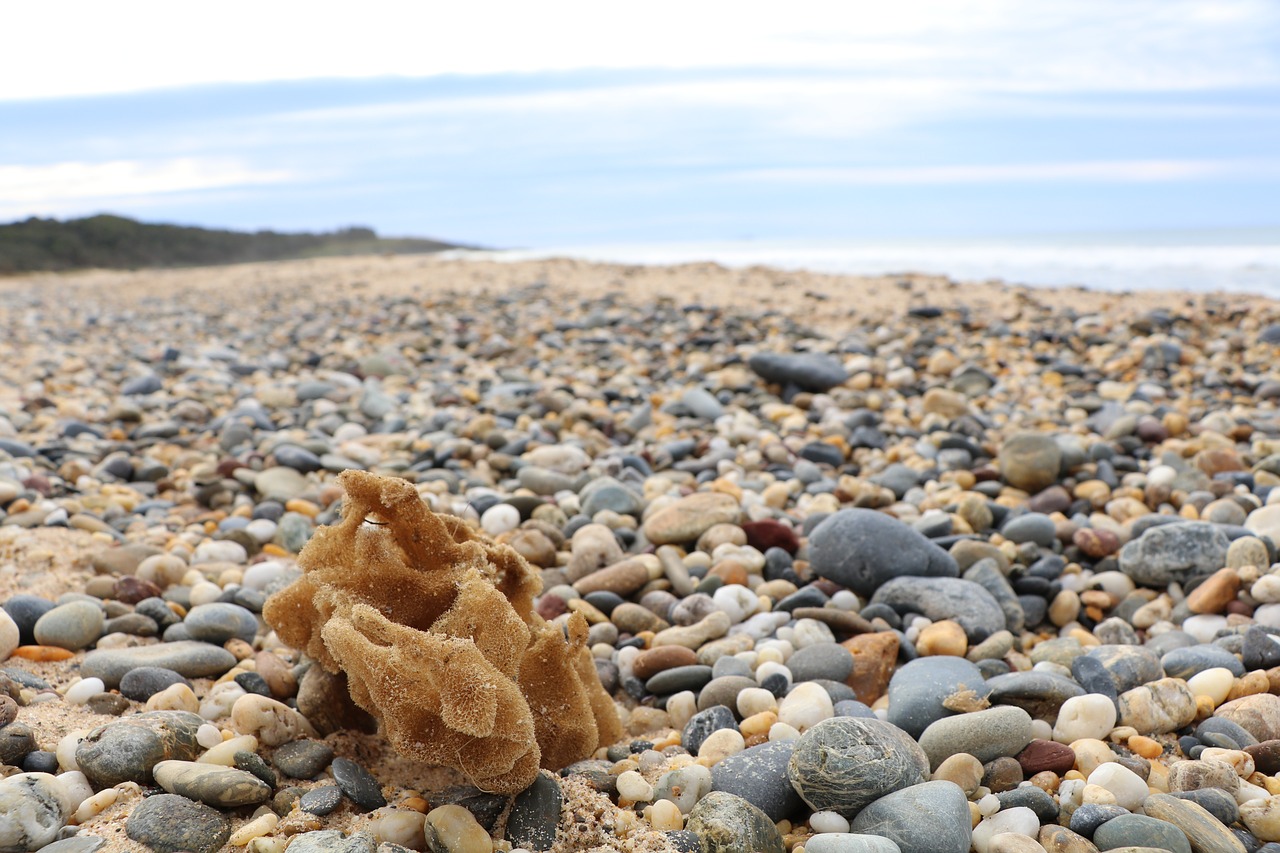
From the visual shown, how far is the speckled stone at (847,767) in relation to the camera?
6.75 ft

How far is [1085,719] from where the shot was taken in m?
2.44

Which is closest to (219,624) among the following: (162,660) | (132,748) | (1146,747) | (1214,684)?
(162,660)

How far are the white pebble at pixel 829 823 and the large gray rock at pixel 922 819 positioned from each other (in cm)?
2

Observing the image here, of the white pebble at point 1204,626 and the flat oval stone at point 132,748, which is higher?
the flat oval stone at point 132,748

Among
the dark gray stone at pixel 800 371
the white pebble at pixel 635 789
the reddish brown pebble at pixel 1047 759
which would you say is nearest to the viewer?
the white pebble at pixel 635 789

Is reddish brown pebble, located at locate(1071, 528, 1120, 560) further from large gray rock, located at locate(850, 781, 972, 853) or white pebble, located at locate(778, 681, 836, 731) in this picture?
large gray rock, located at locate(850, 781, 972, 853)

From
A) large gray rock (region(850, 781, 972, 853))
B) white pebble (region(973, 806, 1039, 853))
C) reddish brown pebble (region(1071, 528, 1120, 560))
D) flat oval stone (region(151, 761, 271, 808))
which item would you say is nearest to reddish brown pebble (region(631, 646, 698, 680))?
large gray rock (region(850, 781, 972, 853))

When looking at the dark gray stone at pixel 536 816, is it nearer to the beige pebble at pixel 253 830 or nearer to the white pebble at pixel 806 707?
the beige pebble at pixel 253 830

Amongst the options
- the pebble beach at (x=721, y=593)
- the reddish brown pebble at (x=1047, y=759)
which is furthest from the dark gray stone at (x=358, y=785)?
the reddish brown pebble at (x=1047, y=759)

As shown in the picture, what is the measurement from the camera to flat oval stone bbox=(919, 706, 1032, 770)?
2309mm

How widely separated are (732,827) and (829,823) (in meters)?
0.25

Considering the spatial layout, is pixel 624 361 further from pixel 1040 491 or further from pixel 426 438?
pixel 1040 491

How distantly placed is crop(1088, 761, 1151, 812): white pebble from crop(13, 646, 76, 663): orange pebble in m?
2.84

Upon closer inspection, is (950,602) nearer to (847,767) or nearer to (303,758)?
(847,767)
